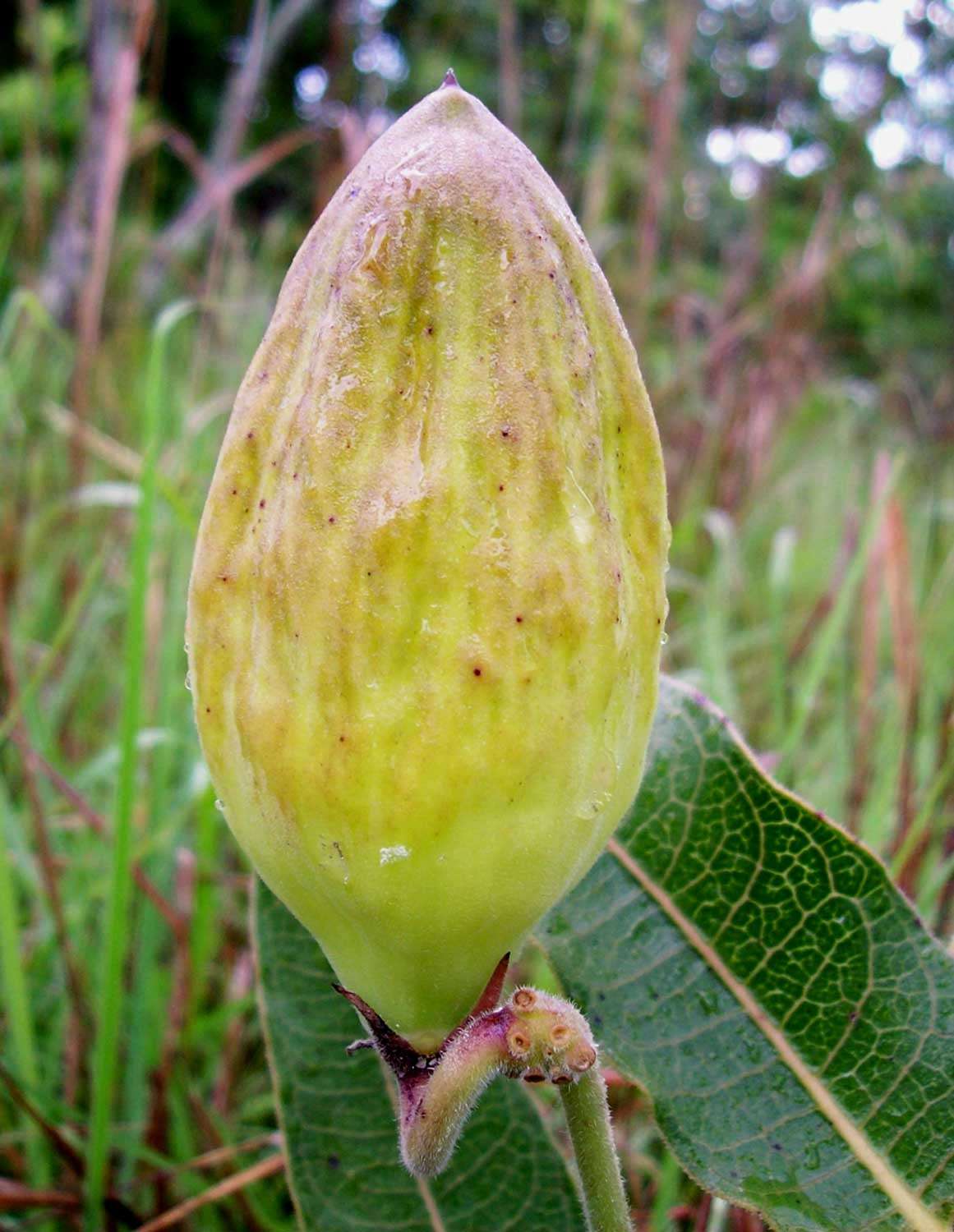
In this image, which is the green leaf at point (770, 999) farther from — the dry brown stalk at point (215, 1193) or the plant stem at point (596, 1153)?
the dry brown stalk at point (215, 1193)

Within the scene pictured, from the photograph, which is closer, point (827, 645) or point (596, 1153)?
point (596, 1153)

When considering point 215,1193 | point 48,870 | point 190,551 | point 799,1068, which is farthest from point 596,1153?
point 190,551

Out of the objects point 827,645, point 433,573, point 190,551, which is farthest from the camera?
point 190,551

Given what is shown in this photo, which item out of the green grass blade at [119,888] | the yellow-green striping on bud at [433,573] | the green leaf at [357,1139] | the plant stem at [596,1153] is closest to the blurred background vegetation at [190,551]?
the green grass blade at [119,888]

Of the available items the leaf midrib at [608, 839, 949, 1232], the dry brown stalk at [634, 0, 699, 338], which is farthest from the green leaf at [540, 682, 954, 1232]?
the dry brown stalk at [634, 0, 699, 338]

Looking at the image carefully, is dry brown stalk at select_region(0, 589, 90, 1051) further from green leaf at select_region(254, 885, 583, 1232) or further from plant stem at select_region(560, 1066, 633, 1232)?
plant stem at select_region(560, 1066, 633, 1232)

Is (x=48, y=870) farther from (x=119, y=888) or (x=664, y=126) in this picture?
(x=664, y=126)

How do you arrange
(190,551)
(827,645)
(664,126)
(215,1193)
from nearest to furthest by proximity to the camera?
(215,1193) → (827,645) → (190,551) → (664,126)
